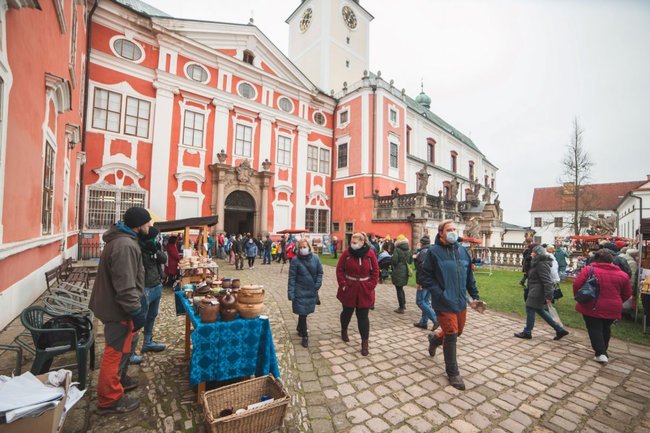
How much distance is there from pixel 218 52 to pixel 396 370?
19.1 meters

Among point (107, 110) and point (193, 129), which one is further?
point (193, 129)

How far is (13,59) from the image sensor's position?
3672mm

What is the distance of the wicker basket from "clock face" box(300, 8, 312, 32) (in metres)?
31.5

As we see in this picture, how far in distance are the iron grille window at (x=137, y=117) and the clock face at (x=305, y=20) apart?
19251mm

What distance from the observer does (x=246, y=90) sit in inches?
723

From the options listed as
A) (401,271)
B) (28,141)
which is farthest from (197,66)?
(401,271)

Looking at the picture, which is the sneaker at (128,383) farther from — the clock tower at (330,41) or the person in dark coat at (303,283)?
the clock tower at (330,41)

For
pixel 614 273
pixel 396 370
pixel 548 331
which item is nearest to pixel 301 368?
pixel 396 370

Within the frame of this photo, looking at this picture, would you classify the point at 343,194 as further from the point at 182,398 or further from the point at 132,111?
the point at 182,398

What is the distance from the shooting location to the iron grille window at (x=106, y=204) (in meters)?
13.2

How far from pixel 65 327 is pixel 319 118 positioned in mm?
21893

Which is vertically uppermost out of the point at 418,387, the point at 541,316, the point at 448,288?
the point at 448,288

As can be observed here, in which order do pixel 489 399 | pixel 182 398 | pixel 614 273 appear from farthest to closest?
pixel 614 273, pixel 489 399, pixel 182 398

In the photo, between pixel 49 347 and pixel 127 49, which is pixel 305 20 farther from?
pixel 49 347
